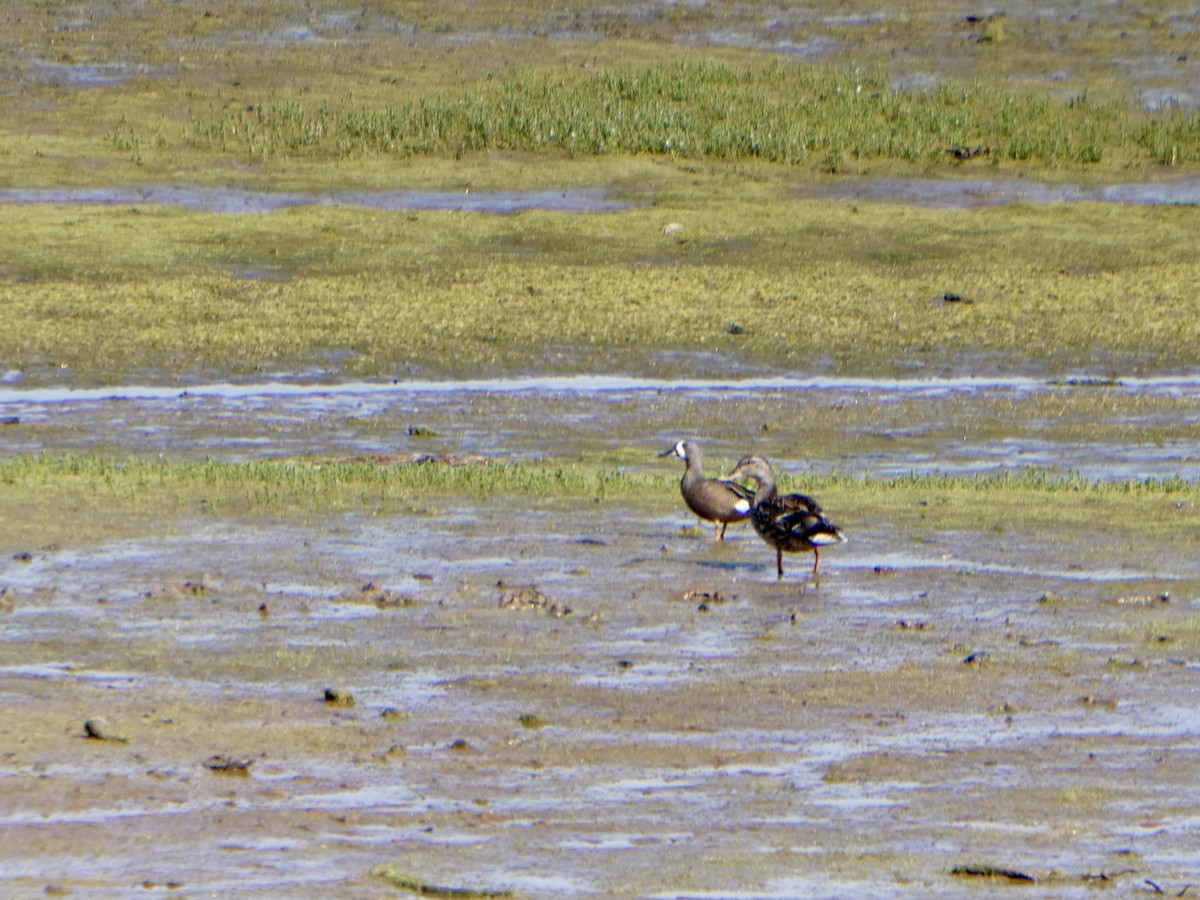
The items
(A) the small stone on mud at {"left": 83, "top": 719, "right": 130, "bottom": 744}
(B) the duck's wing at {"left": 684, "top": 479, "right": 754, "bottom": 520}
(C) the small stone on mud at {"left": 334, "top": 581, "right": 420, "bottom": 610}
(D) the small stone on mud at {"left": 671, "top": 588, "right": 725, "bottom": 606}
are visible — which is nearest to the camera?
(A) the small stone on mud at {"left": 83, "top": 719, "right": 130, "bottom": 744}

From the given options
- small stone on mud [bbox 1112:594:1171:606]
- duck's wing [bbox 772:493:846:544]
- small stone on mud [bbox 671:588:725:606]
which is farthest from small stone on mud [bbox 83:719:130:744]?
small stone on mud [bbox 1112:594:1171:606]

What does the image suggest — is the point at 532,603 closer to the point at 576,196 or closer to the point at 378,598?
the point at 378,598

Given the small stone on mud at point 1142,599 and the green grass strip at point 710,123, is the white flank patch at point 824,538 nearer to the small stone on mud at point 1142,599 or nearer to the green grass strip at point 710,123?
the small stone on mud at point 1142,599

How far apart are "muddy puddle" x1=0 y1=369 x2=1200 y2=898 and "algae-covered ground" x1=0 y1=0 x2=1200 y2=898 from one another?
3cm

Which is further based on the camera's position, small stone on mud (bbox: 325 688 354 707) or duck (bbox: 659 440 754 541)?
duck (bbox: 659 440 754 541)

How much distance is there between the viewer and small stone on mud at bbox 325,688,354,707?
8.15m

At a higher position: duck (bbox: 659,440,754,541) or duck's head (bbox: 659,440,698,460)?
duck's head (bbox: 659,440,698,460)

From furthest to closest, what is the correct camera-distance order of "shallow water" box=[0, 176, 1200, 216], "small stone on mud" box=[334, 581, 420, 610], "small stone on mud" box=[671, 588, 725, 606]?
"shallow water" box=[0, 176, 1200, 216]
"small stone on mud" box=[671, 588, 725, 606]
"small stone on mud" box=[334, 581, 420, 610]

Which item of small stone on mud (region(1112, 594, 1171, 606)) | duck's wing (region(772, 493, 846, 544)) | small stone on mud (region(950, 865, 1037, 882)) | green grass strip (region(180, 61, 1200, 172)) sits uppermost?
green grass strip (region(180, 61, 1200, 172))

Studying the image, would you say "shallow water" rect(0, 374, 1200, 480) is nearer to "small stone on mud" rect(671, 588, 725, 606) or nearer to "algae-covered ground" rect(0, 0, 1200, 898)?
"algae-covered ground" rect(0, 0, 1200, 898)

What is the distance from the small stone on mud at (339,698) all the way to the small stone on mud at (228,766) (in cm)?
92

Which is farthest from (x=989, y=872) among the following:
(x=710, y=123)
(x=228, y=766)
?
(x=710, y=123)

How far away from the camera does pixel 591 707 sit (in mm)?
8148

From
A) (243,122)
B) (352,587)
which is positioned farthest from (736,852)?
Result: (243,122)
